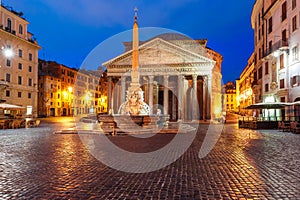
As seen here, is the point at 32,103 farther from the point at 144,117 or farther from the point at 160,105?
the point at 144,117

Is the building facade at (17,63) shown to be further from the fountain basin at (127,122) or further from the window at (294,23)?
the window at (294,23)

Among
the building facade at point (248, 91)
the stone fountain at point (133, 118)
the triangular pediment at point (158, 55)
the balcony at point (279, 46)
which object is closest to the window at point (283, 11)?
the balcony at point (279, 46)

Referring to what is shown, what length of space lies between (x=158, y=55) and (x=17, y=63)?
20995mm

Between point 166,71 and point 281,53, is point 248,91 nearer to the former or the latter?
point 166,71

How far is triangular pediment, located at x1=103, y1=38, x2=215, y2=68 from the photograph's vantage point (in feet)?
122

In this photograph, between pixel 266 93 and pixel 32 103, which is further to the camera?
pixel 32 103

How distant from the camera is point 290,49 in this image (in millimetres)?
25781

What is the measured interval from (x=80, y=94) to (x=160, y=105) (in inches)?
1402

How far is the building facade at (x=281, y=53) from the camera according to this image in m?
24.8

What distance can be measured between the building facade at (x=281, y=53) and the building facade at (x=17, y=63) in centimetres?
3013

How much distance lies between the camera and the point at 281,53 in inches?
1086

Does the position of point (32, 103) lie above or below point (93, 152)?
above

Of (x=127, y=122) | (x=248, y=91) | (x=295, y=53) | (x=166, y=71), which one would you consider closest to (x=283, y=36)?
(x=295, y=53)

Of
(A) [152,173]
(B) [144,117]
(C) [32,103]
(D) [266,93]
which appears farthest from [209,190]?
(C) [32,103]
